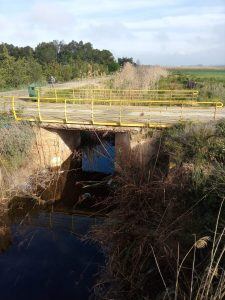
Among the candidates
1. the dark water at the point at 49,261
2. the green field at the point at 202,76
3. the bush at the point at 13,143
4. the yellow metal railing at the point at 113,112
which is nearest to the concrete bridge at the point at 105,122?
the yellow metal railing at the point at 113,112

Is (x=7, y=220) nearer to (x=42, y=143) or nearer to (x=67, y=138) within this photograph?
(x=42, y=143)

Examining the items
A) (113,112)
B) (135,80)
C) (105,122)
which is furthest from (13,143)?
(135,80)

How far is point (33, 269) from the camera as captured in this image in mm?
9672

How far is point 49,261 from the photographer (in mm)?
10062

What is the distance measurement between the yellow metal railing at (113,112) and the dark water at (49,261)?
4922 millimetres

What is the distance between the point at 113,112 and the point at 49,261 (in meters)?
9.73

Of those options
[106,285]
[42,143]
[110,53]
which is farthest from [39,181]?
[110,53]

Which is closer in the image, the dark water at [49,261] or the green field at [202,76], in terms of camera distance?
the dark water at [49,261]

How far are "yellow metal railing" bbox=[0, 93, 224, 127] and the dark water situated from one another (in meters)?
4.92

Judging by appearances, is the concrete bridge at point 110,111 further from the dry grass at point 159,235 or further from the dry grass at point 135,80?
the dry grass at point 159,235

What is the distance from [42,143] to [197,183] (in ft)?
30.0

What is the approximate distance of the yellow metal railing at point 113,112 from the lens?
1530 centimetres

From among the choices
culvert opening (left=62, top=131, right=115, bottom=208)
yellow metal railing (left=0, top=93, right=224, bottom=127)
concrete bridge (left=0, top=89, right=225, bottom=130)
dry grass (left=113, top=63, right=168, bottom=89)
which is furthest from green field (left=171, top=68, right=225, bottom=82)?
culvert opening (left=62, top=131, right=115, bottom=208)

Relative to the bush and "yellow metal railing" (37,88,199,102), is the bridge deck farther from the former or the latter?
the bush
